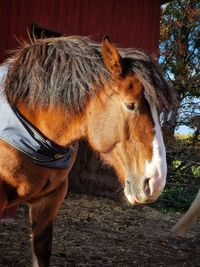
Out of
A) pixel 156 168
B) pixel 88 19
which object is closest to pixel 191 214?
pixel 156 168

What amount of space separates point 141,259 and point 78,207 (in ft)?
8.11

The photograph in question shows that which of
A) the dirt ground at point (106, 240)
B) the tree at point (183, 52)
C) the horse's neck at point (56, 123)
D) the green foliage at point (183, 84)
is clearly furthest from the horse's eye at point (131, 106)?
the tree at point (183, 52)

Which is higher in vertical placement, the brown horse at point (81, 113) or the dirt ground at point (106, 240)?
the brown horse at point (81, 113)

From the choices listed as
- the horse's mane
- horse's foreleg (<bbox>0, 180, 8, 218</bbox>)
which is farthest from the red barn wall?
horse's foreleg (<bbox>0, 180, 8, 218</bbox>)

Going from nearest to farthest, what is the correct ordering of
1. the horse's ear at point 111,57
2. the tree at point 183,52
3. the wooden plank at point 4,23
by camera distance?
the horse's ear at point 111,57
the wooden plank at point 4,23
the tree at point 183,52

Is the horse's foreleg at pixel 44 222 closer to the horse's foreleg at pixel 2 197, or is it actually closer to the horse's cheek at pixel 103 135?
the horse's foreleg at pixel 2 197

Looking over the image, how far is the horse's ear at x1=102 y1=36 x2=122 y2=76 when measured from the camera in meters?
2.28

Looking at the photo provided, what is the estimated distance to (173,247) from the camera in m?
4.89

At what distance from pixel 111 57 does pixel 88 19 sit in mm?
4128

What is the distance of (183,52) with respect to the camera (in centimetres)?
1001

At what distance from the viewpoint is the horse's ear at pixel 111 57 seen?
2.28 meters

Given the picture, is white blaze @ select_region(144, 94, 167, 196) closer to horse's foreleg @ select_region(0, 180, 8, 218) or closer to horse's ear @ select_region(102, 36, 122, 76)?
horse's ear @ select_region(102, 36, 122, 76)

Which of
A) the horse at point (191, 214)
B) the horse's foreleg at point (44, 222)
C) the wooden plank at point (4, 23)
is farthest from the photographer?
the wooden plank at point (4, 23)

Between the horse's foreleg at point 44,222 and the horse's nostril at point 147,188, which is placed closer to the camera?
the horse's nostril at point 147,188
